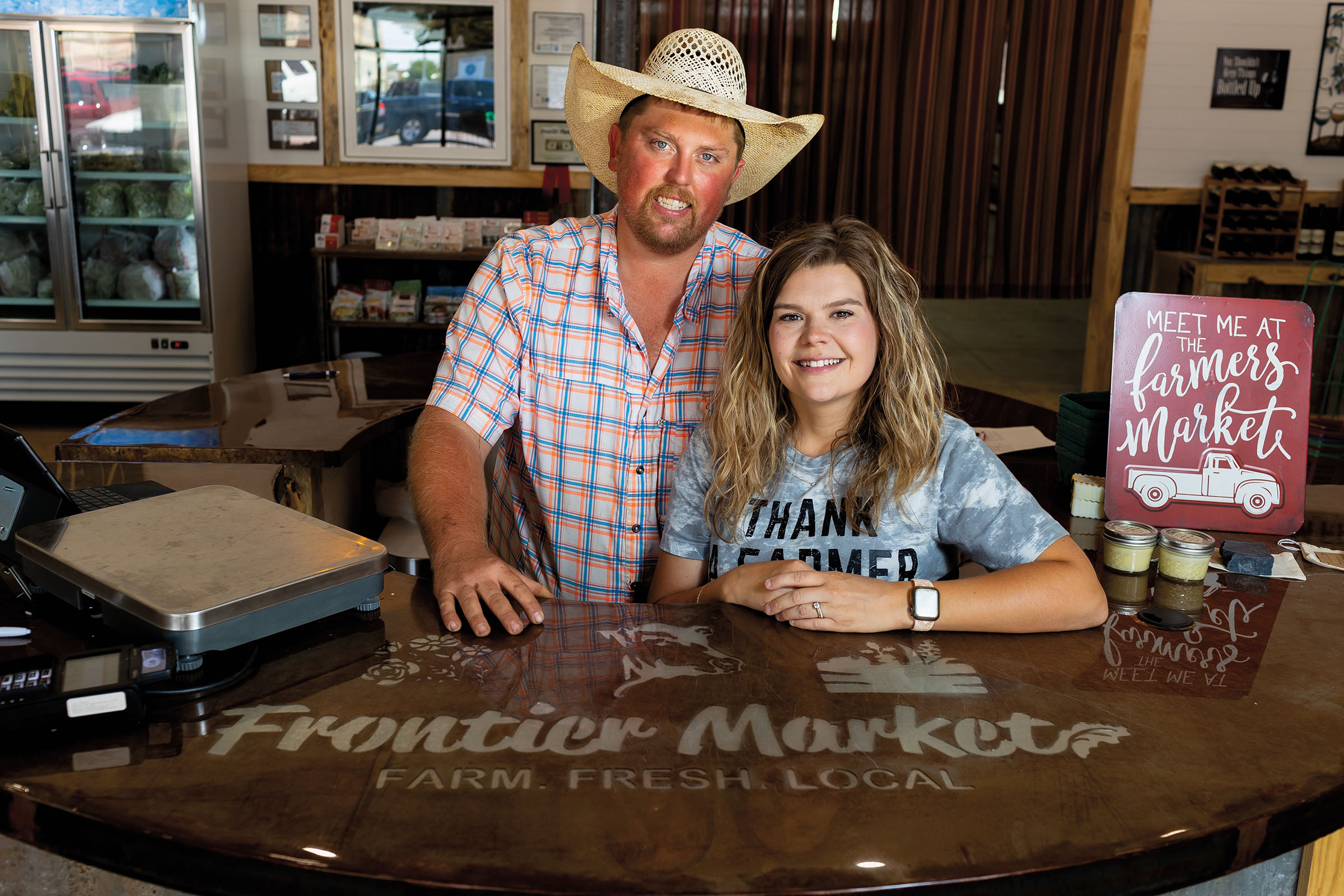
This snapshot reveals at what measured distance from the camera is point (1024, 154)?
6570 millimetres

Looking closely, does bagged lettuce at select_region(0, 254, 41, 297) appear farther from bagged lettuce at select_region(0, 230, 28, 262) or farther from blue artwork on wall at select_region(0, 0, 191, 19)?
blue artwork on wall at select_region(0, 0, 191, 19)

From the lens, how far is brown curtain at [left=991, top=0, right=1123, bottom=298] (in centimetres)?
636

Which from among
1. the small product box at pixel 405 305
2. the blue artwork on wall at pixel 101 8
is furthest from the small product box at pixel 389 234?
the blue artwork on wall at pixel 101 8

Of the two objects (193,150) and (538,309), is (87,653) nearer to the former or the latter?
(538,309)

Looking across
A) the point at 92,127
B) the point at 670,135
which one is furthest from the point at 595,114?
the point at 92,127

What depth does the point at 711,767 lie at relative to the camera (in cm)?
108

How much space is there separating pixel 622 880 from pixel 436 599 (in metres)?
0.71

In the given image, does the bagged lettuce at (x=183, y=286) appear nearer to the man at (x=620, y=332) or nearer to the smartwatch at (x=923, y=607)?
the man at (x=620, y=332)

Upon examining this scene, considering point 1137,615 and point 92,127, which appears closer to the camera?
point 1137,615

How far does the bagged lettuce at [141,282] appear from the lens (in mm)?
5543

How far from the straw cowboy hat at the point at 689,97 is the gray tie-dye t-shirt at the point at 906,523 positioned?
0.78m

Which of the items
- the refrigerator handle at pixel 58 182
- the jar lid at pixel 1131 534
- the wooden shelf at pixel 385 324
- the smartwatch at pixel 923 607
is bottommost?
the wooden shelf at pixel 385 324

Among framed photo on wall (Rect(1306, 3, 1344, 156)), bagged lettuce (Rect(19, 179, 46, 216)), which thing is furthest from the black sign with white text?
bagged lettuce (Rect(19, 179, 46, 216))

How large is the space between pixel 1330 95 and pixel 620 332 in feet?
19.7
